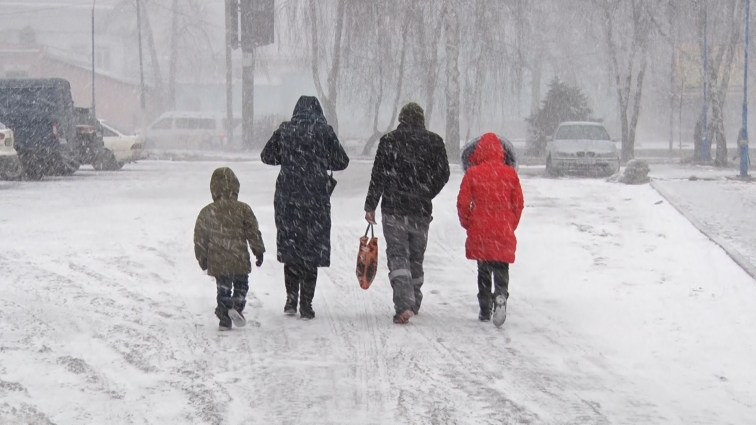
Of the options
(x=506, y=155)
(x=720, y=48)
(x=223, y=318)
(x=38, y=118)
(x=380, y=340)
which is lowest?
(x=380, y=340)

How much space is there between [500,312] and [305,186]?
1.80m

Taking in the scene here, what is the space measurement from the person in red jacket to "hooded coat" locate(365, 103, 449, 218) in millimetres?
270

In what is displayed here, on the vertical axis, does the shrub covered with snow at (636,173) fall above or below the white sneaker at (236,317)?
above

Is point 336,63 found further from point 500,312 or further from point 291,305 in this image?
point 500,312

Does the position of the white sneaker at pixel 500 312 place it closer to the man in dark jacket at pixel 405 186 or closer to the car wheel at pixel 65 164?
the man in dark jacket at pixel 405 186

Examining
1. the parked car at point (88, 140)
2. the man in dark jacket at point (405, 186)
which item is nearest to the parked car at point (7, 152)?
the parked car at point (88, 140)

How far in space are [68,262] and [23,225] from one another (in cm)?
379

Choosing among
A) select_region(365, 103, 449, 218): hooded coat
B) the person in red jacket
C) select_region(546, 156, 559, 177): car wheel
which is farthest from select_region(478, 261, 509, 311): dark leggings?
select_region(546, 156, 559, 177): car wheel

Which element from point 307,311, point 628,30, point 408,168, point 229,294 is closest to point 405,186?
point 408,168

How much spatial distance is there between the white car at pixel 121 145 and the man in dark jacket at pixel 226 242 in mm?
22892

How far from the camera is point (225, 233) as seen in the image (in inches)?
320

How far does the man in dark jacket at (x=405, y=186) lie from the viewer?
8.57 metres

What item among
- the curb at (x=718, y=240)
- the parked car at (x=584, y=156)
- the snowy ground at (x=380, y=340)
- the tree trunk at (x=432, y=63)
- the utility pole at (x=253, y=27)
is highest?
the utility pole at (x=253, y=27)

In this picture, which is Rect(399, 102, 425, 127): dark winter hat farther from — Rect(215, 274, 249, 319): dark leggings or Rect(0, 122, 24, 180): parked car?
Rect(0, 122, 24, 180): parked car
